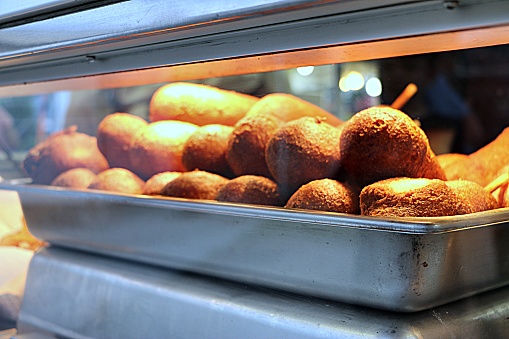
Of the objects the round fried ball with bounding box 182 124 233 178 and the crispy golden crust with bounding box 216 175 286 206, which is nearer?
the crispy golden crust with bounding box 216 175 286 206

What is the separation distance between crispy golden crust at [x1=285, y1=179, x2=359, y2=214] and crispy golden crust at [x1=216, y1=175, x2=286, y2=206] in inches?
2.2

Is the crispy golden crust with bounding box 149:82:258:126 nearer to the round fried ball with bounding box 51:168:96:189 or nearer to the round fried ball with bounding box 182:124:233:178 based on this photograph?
the round fried ball with bounding box 182:124:233:178

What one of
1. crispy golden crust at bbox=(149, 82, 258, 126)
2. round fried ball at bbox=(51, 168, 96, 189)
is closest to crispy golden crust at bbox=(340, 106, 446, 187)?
crispy golden crust at bbox=(149, 82, 258, 126)

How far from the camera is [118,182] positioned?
47.1 inches

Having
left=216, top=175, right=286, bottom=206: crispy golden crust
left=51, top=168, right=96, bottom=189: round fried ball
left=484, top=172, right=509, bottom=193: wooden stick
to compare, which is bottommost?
left=51, top=168, right=96, bottom=189: round fried ball

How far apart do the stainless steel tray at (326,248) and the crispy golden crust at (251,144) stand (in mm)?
106

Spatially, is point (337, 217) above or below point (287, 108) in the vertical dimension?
below

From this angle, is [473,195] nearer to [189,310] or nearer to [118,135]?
[189,310]

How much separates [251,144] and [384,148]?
24 centimetres

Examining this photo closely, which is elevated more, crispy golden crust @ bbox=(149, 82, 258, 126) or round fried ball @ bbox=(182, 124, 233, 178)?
crispy golden crust @ bbox=(149, 82, 258, 126)

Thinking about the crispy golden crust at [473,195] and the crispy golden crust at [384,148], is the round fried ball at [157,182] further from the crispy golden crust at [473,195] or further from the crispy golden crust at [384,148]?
the crispy golden crust at [473,195]

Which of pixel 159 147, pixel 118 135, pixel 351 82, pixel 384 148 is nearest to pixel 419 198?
pixel 384 148

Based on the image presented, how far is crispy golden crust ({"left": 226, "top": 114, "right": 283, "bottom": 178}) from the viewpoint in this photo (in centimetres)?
99

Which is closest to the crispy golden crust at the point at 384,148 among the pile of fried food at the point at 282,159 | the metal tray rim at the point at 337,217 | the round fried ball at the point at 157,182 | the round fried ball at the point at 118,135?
the pile of fried food at the point at 282,159
